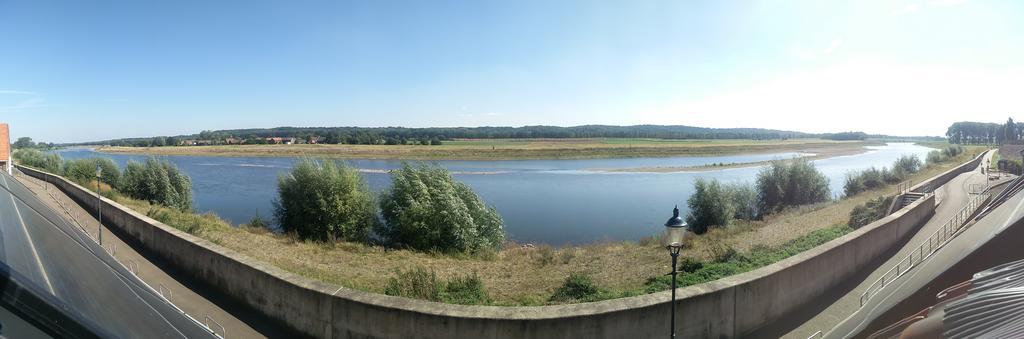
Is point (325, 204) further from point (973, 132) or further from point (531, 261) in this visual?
point (973, 132)

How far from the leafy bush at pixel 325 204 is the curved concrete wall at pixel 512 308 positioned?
9.45 m

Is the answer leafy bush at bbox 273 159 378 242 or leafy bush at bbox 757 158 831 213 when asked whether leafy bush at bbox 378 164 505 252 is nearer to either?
leafy bush at bbox 273 159 378 242

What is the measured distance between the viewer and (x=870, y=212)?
19.1m

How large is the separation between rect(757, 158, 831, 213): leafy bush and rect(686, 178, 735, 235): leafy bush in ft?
24.7

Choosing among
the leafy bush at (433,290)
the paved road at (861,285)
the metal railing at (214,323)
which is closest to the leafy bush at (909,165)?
the paved road at (861,285)

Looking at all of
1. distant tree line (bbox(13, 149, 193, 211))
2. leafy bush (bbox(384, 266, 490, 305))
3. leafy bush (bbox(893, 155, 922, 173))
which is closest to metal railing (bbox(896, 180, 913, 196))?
leafy bush (bbox(893, 155, 922, 173))

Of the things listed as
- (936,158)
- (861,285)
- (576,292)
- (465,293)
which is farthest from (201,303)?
(936,158)

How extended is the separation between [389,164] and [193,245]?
60.3 metres

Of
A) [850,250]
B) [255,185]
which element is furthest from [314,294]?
[255,185]

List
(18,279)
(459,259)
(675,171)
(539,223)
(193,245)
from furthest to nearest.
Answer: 1. (675,171)
2. (539,223)
3. (459,259)
4. (193,245)
5. (18,279)

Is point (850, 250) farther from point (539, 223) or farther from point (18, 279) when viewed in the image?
point (539, 223)

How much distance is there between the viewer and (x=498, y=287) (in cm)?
1086

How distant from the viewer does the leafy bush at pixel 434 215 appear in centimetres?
1712

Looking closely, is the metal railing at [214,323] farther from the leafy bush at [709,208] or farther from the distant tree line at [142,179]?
the distant tree line at [142,179]
